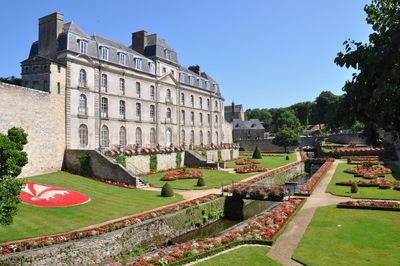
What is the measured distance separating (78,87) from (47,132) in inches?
216

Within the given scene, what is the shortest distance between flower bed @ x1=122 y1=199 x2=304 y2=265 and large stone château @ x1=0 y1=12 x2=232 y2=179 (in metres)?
18.7

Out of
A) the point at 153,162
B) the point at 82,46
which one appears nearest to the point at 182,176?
the point at 153,162

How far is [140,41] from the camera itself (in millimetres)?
43938

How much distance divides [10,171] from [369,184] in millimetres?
24991

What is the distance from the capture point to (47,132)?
27797 millimetres

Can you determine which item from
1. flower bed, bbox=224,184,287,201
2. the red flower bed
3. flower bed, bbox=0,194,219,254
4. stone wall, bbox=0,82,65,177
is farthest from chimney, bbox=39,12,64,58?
flower bed, bbox=224,184,287,201

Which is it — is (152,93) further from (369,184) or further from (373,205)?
(373,205)

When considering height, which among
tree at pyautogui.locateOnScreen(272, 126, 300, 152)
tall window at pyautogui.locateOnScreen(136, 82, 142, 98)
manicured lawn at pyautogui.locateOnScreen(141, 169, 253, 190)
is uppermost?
tall window at pyautogui.locateOnScreen(136, 82, 142, 98)

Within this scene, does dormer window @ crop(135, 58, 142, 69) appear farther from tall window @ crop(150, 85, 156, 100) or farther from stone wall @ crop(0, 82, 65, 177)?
stone wall @ crop(0, 82, 65, 177)

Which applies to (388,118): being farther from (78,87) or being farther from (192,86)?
(192,86)

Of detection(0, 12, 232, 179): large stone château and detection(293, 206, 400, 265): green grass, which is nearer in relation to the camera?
detection(293, 206, 400, 265): green grass

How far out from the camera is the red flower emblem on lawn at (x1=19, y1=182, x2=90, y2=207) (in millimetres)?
19094

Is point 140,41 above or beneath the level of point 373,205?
above

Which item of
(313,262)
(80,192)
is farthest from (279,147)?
(313,262)
